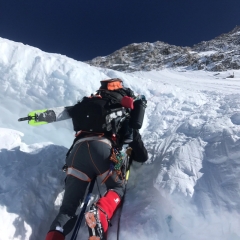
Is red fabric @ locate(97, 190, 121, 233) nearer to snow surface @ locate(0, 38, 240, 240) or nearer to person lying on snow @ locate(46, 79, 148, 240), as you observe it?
person lying on snow @ locate(46, 79, 148, 240)

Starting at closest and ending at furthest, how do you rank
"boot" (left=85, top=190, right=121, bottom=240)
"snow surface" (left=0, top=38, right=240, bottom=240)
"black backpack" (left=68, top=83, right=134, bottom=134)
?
"boot" (left=85, top=190, right=121, bottom=240), "snow surface" (left=0, top=38, right=240, bottom=240), "black backpack" (left=68, top=83, right=134, bottom=134)

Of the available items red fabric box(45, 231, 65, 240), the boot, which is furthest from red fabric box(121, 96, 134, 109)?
red fabric box(45, 231, 65, 240)

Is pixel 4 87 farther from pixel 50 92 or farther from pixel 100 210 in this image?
pixel 100 210

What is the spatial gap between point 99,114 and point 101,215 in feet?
3.63

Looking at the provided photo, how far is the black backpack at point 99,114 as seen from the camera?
3.10 meters

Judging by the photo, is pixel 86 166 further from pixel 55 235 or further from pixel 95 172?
pixel 55 235

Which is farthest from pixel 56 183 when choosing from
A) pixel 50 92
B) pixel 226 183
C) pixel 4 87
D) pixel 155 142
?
pixel 4 87

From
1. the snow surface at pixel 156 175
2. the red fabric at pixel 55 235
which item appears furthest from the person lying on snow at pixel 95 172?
the snow surface at pixel 156 175

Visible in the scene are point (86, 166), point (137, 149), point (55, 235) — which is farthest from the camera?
point (137, 149)

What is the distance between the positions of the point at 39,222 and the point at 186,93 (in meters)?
4.29

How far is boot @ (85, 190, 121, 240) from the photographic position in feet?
7.70

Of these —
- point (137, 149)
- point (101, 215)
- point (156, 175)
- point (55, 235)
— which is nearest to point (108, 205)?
point (101, 215)

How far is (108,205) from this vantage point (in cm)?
268

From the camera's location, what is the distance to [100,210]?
2572 mm
